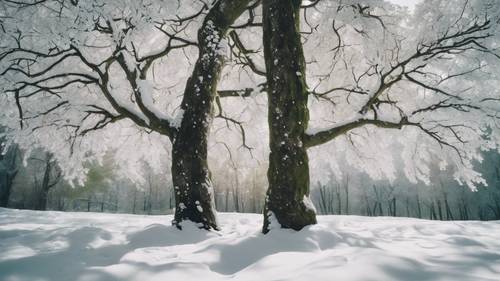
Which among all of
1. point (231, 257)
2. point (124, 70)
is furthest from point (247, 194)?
point (231, 257)

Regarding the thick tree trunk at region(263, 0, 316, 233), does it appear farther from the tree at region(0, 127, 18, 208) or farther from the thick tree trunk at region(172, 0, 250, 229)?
the tree at region(0, 127, 18, 208)

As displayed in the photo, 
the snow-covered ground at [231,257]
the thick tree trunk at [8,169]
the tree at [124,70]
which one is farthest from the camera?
the thick tree trunk at [8,169]

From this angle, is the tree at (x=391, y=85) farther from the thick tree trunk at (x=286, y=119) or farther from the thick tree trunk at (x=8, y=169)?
the thick tree trunk at (x=8, y=169)

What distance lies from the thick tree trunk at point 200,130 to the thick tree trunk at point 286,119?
104 centimetres

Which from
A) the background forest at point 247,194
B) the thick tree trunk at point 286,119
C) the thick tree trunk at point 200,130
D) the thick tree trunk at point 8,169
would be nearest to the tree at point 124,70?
the thick tree trunk at point 200,130

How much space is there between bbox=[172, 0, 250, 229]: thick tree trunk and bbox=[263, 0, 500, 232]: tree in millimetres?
1078

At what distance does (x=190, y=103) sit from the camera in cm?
542

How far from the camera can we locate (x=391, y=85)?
18.1ft

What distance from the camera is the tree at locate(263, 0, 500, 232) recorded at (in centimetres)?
441

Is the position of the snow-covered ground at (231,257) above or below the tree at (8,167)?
below

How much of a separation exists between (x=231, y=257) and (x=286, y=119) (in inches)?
88.0

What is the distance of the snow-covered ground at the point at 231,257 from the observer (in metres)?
1.97

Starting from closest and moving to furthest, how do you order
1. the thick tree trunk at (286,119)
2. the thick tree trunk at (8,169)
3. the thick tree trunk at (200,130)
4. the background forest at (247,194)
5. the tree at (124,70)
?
the thick tree trunk at (286,119) < the tree at (124,70) < the thick tree trunk at (200,130) < the thick tree trunk at (8,169) < the background forest at (247,194)

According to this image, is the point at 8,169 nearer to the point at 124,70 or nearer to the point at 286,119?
the point at 124,70
